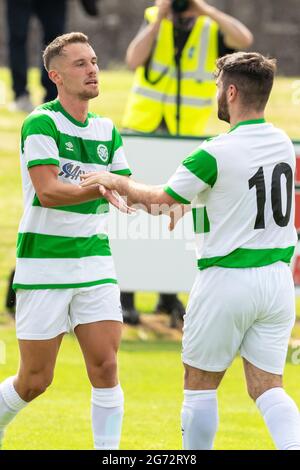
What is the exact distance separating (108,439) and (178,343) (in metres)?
3.98

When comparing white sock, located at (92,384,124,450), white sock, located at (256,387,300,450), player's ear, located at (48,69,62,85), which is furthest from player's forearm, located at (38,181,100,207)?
white sock, located at (256,387,300,450)

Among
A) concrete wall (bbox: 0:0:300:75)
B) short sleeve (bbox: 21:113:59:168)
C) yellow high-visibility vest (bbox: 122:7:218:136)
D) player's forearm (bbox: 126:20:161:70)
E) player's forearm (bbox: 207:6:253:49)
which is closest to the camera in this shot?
short sleeve (bbox: 21:113:59:168)

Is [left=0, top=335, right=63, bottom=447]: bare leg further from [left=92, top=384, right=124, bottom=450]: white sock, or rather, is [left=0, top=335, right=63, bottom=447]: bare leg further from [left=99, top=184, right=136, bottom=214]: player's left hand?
[left=99, top=184, right=136, bottom=214]: player's left hand

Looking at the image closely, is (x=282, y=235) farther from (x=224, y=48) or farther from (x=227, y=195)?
(x=224, y=48)

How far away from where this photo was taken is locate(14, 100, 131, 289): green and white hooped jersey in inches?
245

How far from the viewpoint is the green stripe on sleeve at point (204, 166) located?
5668 mm

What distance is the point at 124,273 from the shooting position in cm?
1000

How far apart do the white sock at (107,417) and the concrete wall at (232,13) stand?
1555cm

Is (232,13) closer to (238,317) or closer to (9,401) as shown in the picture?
(9,401)

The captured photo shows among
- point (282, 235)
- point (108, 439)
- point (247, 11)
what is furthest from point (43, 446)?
point (247, 11)

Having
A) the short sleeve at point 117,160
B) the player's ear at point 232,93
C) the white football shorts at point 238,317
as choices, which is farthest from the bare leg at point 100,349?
the player's ear at point 232,93

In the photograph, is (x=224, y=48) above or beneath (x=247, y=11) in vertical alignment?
above

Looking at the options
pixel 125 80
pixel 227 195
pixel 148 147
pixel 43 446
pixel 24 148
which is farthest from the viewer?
pixel 125 80

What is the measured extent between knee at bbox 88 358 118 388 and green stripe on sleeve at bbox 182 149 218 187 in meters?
1.06
